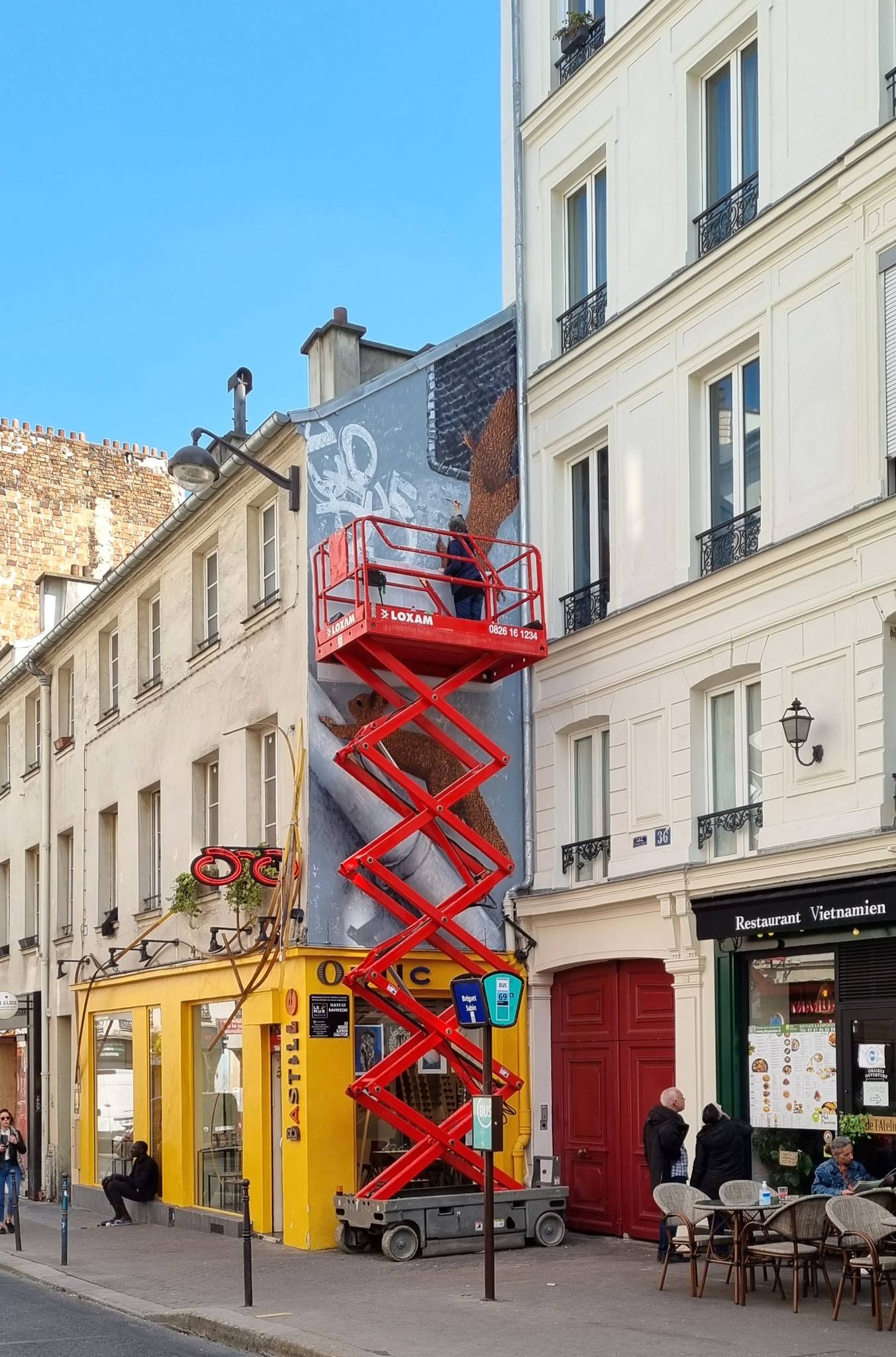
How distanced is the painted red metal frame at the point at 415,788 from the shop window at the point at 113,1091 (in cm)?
625

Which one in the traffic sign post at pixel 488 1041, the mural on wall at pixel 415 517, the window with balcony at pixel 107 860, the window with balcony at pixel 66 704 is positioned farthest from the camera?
the window with balcony at pixel 66 704

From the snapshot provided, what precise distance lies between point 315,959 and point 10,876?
45.2ft

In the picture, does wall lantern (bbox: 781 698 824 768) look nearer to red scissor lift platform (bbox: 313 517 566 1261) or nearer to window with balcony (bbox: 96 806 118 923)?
red scissor lift platform (bbox: 313 517 566 1261)

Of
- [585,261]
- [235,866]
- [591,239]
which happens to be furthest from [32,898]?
[591,239]

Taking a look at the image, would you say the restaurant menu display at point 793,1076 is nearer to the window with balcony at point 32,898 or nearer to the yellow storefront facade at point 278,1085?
the yellow storefront facade at point 278,1085

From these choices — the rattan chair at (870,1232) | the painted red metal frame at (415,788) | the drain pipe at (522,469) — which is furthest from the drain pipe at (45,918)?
the rattan chair at (870,1232)

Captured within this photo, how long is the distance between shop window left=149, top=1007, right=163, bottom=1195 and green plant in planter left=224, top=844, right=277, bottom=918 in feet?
13.2

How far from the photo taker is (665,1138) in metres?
14.5

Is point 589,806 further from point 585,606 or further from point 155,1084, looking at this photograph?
point 155,1084

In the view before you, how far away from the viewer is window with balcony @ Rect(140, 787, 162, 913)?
22.5 m

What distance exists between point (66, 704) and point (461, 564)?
11.1m

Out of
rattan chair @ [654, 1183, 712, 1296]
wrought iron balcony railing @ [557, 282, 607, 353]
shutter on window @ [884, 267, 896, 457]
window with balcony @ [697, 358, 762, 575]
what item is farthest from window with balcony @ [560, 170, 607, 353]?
rattan chair @ [654, 1183, 712, 1296]

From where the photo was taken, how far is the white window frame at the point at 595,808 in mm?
17156

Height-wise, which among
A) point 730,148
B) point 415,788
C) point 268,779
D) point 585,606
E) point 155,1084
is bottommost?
point 155,1084
